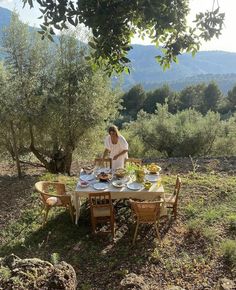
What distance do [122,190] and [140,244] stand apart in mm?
1241

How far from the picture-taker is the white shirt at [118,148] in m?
10.3

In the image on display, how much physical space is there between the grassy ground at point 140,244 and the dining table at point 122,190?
77cm

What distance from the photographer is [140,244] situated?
8250 mm

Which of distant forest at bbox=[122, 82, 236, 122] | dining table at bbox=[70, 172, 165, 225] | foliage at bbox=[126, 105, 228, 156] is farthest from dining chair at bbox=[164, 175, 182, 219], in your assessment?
distant forest at bbox=[122, 82, 236, 122]

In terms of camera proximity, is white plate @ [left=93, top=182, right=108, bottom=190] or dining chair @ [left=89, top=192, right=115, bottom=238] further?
white plate @ [left=93, top=182, right=108, bottom=190]

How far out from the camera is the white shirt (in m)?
10.3

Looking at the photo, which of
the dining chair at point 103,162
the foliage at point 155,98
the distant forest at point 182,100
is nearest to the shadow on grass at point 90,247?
the dining chair at point 103,162

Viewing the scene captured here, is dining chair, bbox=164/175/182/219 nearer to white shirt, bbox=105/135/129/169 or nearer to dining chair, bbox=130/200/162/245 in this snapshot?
dining chair, bbox=130/200/162/245

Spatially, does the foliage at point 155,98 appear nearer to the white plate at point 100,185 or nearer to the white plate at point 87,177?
the white plate at point 87,177

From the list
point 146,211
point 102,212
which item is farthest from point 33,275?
point 102,212

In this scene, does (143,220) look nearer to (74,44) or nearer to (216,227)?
(216,227)

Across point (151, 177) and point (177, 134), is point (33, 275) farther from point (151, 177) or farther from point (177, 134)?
point (177, 134)

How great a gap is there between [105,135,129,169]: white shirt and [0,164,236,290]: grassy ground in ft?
4.09

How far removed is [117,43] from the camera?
3.54m
